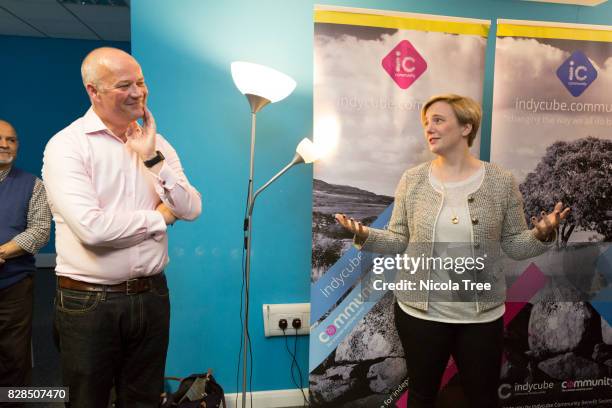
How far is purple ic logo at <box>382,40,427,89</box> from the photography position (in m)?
2.00

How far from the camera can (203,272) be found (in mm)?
2318

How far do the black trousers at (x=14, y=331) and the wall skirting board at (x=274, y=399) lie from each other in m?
1.10

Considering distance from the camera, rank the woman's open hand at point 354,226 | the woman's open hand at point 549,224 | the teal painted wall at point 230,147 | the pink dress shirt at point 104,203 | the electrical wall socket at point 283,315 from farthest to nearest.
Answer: the electrical wall socket at point 283,315 < the teal painted wall at point 230,147 < the woman's open hand at point 354,226 < the woman's open hand at point 549,224 < the pink dress shirt at point 104,203

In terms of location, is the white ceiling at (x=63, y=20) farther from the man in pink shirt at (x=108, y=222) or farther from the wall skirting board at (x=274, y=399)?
the wall skirting board at (x=274, y=399)

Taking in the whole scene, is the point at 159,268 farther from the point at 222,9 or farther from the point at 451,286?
the point at 222,9

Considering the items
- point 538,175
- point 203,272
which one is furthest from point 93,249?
point 538,175

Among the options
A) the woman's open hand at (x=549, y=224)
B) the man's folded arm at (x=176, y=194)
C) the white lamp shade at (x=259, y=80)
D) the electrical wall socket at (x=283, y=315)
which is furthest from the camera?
the electrical wall socket at (x=283, y=315)

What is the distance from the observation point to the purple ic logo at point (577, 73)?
2125 mm

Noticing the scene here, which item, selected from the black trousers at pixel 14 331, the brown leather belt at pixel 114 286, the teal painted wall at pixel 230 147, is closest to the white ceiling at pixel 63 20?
the teal painted wall at pixel 230 147

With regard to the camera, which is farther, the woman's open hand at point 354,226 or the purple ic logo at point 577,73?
the purple ic logo at point 577,73

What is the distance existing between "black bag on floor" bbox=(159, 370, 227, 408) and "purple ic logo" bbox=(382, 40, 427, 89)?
5.89 feet

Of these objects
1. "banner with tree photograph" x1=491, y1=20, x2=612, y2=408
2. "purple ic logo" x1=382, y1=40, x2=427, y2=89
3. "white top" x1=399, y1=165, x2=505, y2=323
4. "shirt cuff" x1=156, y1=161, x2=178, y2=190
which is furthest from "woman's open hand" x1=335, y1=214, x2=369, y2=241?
"banner with tree photograph" x1=491, y1=20, x2=612, y2=408

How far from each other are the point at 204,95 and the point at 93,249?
3.79 feet

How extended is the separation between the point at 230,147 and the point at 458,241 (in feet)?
4.27
